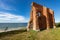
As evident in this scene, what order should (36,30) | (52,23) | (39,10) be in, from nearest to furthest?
(36,30)
(39,10)
(52,23)

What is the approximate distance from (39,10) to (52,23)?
20.2 ft

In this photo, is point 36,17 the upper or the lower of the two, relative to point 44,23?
upper

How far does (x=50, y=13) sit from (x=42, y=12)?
2847mm

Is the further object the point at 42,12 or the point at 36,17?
the point at 42,12

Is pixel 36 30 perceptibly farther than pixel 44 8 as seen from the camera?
No

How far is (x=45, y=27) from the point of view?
26.2m

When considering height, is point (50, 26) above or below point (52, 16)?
below

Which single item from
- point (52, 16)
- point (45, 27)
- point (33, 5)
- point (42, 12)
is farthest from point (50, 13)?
point (33, 5)

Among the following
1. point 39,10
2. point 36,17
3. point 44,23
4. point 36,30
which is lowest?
point 36,30

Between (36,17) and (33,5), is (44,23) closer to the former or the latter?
(36,17)

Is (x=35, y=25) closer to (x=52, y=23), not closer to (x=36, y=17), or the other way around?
(x=36, y=17)

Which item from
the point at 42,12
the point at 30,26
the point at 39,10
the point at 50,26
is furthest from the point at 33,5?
the point at 50,26

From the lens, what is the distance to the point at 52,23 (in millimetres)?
27359

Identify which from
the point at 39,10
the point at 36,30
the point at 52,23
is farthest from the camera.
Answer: the point at 52,23
